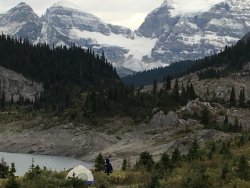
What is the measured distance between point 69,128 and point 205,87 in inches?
2703

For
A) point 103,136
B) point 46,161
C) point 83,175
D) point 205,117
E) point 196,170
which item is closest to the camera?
point 196,170

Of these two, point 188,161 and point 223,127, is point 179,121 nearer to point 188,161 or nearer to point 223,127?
point 223,127

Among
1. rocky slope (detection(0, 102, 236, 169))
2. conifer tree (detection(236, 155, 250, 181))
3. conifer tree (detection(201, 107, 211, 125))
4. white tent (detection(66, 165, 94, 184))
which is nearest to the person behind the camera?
conifer tree (detection(236, 155, 250, 181))

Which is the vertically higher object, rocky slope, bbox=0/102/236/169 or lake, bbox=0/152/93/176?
rocky slope, bbox=0/102/236/169

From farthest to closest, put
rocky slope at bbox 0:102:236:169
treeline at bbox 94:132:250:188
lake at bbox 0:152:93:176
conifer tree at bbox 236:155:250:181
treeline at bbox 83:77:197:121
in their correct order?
treeline at bbox 83:77:197:121
rocky slope at bbox 0:102:236:169
lake at bbox 0:152:93:176
conifer tree at bbox 236:155:250:181
treeline at bbox 94:132:250:188

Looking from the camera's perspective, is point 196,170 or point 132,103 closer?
point 196,170

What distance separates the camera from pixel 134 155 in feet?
337

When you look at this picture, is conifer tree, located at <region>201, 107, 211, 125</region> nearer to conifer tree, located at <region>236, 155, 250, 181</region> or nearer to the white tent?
the white tent

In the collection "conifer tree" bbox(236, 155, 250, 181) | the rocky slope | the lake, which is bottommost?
the lake

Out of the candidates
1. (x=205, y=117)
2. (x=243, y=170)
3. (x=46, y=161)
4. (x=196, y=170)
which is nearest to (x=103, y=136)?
(x=205, y=117)

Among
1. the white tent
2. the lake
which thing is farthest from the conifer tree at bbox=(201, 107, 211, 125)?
the white tent

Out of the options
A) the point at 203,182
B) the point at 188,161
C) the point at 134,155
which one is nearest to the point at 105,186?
the point at 203,182

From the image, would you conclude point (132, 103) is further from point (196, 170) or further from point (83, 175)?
point (196, 170)

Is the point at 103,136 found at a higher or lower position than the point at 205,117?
lower
